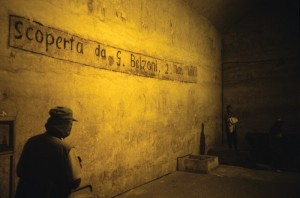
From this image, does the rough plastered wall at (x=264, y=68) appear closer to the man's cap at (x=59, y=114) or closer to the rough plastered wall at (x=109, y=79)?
the rough plastered wall at (x=109, y=79)

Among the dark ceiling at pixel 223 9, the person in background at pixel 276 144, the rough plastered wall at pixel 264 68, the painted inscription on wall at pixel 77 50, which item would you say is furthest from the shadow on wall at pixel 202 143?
the dark ceiling at pixel 223 9

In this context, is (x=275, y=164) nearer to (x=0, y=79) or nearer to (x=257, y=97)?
(x=257, y=97)

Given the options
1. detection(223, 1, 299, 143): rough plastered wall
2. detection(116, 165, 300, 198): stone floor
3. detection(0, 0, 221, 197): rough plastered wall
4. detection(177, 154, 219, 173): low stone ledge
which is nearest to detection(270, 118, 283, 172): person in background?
detection(116, 165, 300, 198): stone floor

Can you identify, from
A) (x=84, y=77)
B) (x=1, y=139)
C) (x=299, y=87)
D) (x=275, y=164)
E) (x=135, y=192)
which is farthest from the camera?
(x=299, y=87)

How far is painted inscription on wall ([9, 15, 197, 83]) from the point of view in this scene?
4.07 metres

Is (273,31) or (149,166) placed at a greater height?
(273,31)

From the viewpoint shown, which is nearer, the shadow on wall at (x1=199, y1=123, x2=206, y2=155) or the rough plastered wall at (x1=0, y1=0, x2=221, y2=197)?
the rough plastered wall at (x1=0, y1=0, x2=221, y2=197)

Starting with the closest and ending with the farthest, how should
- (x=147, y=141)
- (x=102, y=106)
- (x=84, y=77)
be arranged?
(x=84, y=77), (x=102, y=106), (x=147, y=141)

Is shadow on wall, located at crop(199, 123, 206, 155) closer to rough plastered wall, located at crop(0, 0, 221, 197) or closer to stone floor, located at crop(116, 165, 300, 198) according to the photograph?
rough plastered wall, located at crop(0, 0, 221, 197)

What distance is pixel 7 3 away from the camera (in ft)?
12.6

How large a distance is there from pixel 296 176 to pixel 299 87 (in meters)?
4.65

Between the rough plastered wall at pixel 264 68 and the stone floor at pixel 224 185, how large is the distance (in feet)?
12.8

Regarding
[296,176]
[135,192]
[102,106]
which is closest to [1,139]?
[102,106]

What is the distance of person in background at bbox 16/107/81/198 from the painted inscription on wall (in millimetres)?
1789
